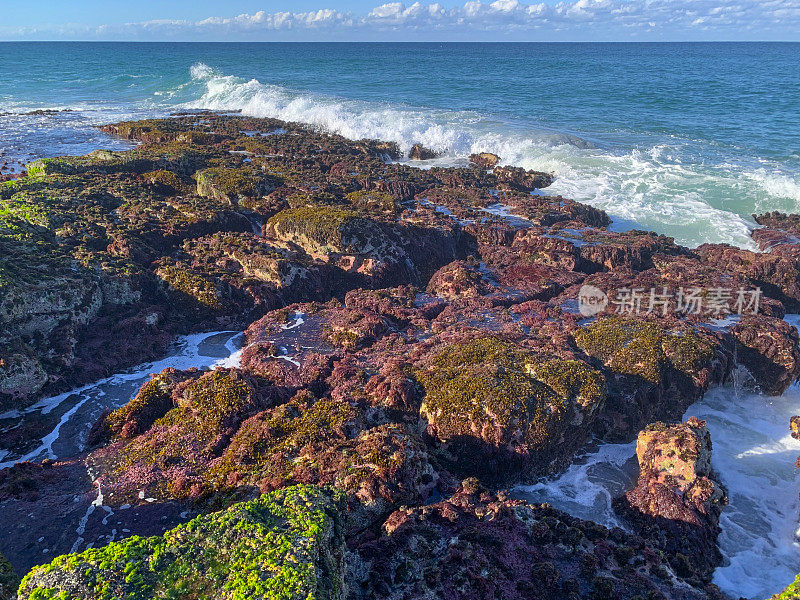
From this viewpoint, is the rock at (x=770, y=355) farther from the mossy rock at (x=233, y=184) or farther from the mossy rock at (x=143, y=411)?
the mossy rock at (x=233, y=184)

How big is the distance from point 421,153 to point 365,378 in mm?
31701

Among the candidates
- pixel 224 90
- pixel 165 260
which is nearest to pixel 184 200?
pixel 165 260

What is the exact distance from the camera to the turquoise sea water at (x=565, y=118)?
33.6 meters

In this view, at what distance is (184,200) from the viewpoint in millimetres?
24172

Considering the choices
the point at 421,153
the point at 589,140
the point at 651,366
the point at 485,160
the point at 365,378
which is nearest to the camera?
the point at 365,378

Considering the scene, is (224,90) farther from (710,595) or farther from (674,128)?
(710,595)

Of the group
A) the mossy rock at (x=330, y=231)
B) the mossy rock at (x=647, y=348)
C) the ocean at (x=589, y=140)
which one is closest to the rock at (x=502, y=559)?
the ocean at (x=589, y=140)

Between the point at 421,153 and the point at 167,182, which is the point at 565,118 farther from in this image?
the point at 167,182

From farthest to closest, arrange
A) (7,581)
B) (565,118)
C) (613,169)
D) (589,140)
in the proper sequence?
(565,118), (589,140), (613,169), (7,581)

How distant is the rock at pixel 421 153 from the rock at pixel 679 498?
3314 centimetres

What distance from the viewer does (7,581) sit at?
7.26m

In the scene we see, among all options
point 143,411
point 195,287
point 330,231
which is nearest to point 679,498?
point 143,411

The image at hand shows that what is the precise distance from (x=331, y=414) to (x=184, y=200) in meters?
17.0

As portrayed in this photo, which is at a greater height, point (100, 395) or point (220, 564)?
point (220, 564)
